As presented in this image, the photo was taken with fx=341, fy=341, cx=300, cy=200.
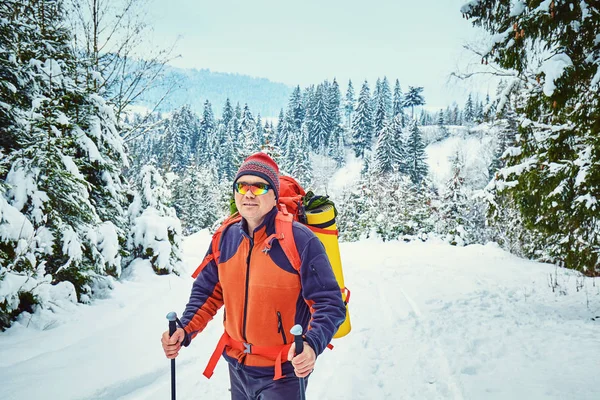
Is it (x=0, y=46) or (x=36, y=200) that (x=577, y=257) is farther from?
(x=0, y=46)

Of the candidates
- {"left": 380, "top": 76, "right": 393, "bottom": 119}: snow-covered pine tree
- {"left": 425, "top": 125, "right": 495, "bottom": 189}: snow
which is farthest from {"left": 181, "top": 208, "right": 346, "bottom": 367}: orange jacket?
{"left": 380, "top": 76, "right": 393, "bottom": 119}: snow-covered pine tree

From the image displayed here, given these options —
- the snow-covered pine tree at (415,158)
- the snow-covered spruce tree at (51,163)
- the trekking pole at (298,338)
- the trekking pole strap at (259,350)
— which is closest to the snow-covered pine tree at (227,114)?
the snow-covered pine tree at (415,158)

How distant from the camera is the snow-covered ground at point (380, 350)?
3837mm

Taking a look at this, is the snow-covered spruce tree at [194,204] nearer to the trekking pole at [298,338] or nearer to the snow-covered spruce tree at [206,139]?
the snow-covered spruce tree at [206,139]

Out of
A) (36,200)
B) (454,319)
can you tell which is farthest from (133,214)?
(454,319)

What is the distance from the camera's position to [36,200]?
16.6ft

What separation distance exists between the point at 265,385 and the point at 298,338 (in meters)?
0.70

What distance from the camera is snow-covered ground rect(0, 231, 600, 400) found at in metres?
3.84

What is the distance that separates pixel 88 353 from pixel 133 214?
465cm

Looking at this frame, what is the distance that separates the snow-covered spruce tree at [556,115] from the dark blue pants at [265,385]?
4901mm

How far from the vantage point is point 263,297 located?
214 centimetres

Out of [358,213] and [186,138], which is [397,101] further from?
[358,213]

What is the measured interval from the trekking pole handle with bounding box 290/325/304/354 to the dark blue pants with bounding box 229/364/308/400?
0.54 meters

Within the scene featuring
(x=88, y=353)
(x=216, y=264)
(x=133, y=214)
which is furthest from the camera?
(x=133, y=214)
